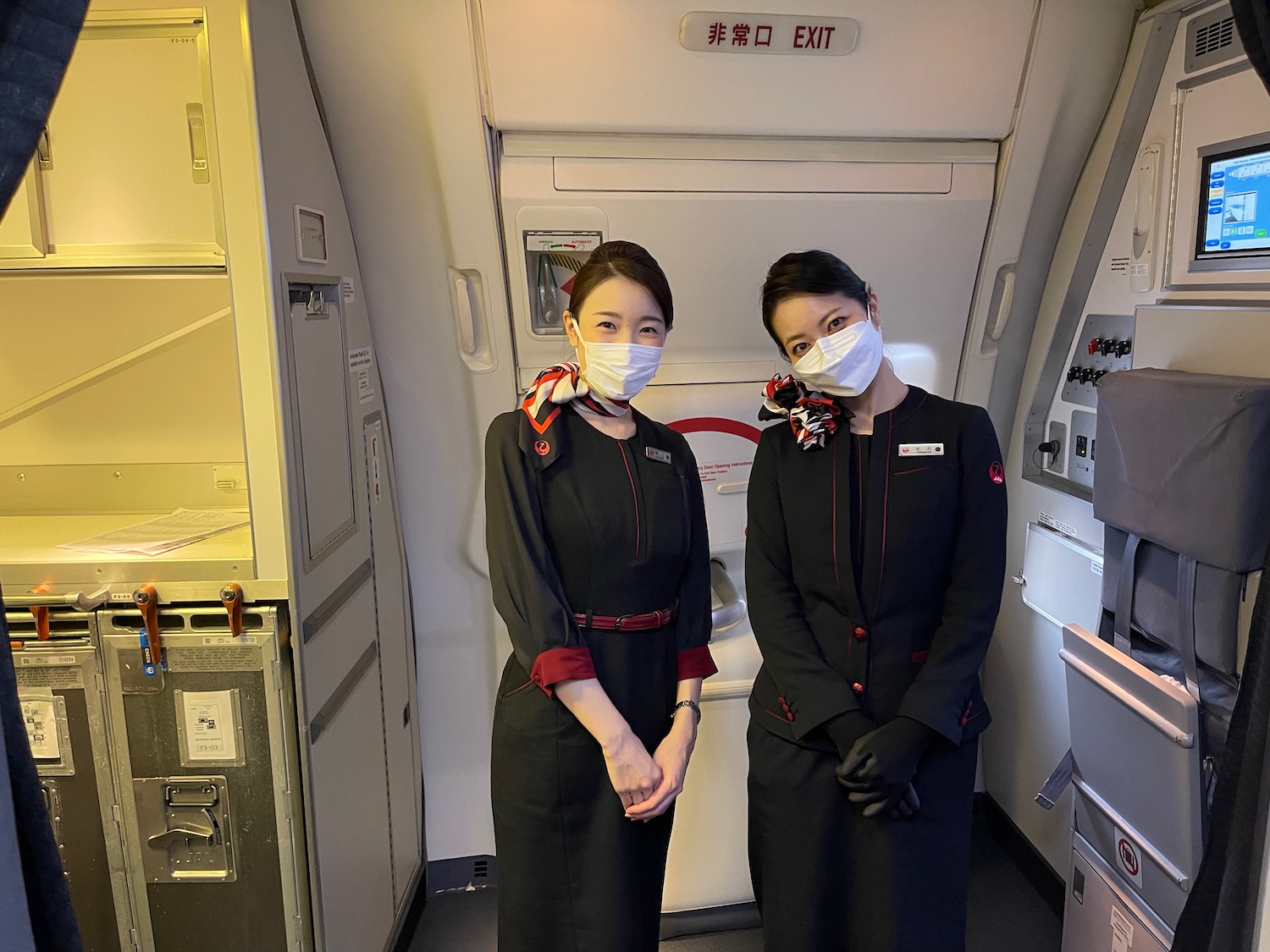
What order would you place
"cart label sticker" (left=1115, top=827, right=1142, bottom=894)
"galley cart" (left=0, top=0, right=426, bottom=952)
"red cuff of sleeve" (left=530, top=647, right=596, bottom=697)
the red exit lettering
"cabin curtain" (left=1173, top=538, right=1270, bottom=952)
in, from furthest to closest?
1. the red exit lettering
2. "cart label sticker" (left=1115, top=827, right=1142, bottom=894)
3. "galley cart" (left=0, top=0, right=426, bottom=952)
4. "red cuff of sleeve" (left=530, top=647, right=596, bottom=697)
5. "cabin curtain" (left=1173, top=538, right=1270, bottom=952)

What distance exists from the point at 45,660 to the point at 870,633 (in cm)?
163

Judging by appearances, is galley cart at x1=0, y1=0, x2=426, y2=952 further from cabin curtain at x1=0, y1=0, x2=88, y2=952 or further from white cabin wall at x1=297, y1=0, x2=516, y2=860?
cabin curtain at x1=0, y1=0, x2=88, y2=952

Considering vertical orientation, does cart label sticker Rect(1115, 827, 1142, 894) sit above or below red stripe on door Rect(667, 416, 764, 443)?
below

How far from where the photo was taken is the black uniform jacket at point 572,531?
1.60 m

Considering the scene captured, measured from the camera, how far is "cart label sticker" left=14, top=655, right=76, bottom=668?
1.78 meters

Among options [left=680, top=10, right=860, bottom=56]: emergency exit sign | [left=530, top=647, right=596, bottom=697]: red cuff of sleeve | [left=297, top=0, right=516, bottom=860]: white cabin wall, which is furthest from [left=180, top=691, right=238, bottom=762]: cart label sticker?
[left=680, top=10, right=860, bottom=56]: emergency exit sign

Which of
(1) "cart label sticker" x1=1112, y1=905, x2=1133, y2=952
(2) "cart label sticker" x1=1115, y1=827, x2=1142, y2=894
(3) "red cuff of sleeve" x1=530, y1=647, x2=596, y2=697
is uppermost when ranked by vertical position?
(3) "red cuff of sleeve" x1=530, y1=647, x2=596, y2=697

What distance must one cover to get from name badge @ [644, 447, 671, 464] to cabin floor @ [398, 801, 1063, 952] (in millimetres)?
1622

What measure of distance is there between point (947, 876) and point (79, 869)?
1.79 metres

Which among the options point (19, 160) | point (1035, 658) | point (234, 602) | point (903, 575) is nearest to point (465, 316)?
point (234, 602)

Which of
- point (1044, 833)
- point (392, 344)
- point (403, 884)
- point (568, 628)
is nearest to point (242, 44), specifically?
point (392, 344)

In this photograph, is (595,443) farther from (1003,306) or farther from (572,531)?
(1003,306)

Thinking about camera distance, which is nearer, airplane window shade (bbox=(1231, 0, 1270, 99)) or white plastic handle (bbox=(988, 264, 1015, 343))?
airplane window shade (bbox=(1231, 0, 1270, 99))

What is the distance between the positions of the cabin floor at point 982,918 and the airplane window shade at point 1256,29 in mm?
2271
